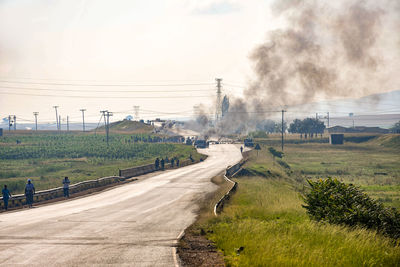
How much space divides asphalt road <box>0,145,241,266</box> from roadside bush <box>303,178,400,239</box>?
6.21 m

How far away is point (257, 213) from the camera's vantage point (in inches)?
987

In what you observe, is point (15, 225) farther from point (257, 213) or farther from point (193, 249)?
point (257, 213)

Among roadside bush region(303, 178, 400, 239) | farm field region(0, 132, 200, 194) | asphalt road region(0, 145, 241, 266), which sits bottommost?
farm field region(0, 132, 200, 194)

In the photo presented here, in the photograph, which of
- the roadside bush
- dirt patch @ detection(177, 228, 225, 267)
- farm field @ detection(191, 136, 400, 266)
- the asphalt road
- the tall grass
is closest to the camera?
the tall grass

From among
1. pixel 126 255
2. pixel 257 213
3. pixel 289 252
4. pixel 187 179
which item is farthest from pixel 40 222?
pixel 187 179

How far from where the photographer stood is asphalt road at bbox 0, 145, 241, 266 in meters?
14.4

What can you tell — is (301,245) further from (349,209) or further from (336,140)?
(336,140)

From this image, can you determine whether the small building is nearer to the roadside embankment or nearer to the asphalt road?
the roadside embankment

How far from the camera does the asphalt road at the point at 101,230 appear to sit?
47.3 feet

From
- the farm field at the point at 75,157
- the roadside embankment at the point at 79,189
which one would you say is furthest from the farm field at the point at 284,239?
the farm field at the point at 75,157

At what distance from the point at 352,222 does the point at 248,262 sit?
7.70m

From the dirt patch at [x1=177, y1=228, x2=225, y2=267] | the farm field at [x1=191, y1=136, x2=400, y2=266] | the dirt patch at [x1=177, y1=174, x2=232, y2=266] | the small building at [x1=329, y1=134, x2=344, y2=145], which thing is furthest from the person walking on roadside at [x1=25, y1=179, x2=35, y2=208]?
the small building at [x1=329, y1=134, x2=344, y2=145]

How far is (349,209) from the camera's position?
19.4 m

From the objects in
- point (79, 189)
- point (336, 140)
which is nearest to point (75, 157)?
point (79, 189)
